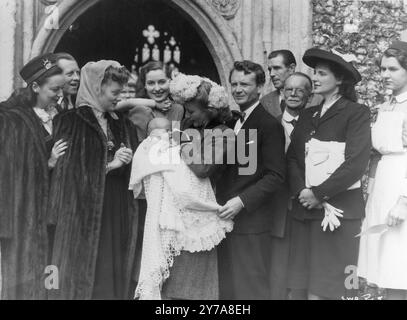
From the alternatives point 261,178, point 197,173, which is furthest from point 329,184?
point 197,173

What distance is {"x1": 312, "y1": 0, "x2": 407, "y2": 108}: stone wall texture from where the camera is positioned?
19.9 ft

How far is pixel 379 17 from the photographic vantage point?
19.9 feet

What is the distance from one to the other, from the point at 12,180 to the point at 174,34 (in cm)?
350

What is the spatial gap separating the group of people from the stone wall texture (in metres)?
1.40

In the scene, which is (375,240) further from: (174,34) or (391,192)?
(174,34)

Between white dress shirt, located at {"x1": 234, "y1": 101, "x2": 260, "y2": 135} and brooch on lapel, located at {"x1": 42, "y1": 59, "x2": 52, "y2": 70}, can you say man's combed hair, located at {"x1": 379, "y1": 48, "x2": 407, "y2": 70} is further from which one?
brooch on lapel, located at {"x1": 42, "y1": 59, "x2": 52, "y2": 70}

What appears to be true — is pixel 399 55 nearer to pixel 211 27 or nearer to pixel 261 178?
pixel 261 178

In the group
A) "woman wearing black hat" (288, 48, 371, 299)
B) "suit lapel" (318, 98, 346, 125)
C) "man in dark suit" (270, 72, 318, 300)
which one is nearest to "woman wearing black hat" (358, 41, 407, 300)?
"woman wearing black hat" (288, 48, 371, 299)

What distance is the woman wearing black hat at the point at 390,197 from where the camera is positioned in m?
4.50

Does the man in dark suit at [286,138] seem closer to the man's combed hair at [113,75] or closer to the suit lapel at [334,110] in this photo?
the suit lapel at [334,110]

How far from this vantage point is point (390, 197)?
179 inches

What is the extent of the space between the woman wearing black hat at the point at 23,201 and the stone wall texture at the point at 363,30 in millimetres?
2524

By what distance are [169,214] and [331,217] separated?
91 centimetres
